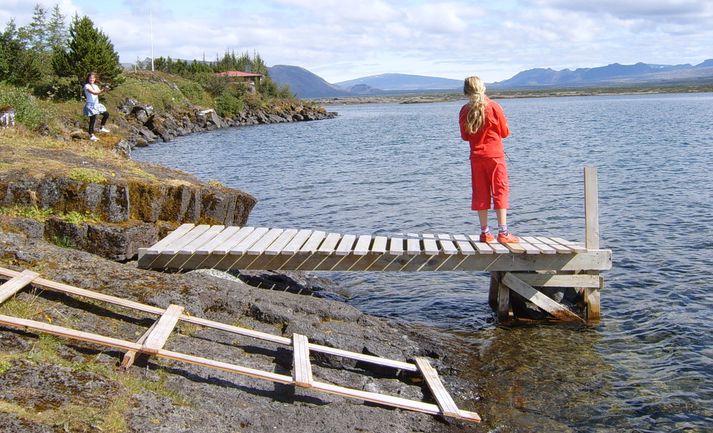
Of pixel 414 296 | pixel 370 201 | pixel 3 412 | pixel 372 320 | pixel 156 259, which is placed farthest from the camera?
pixel 370 201

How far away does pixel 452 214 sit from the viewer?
22.1m

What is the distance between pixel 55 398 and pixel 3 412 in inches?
19.2

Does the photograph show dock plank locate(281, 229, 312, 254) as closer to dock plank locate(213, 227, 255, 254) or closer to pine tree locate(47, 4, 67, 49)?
dock plank locate(213, 227, 255, 254)

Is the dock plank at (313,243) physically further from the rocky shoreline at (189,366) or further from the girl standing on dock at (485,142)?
Result: the girl standing on dock at (485,142)

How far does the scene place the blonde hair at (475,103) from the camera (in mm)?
10758

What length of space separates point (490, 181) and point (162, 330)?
610 centimetres

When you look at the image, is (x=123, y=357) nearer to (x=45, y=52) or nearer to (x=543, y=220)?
(x=543, y=220)

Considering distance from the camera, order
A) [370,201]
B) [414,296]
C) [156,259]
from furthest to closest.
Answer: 1. [370,201]
2. [414,296]
3. [156,259]

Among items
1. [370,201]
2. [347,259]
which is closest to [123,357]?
[347,259]

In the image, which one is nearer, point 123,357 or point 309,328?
point 123,357

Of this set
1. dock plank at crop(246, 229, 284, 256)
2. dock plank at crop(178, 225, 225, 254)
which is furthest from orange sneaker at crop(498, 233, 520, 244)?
dock plank at crop(178, 225, 225, 254)

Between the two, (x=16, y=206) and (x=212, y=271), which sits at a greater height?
(x=16, y=206)

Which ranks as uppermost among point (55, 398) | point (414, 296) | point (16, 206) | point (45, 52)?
point (45, 52)

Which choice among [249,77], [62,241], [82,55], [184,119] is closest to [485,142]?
[62,241]
